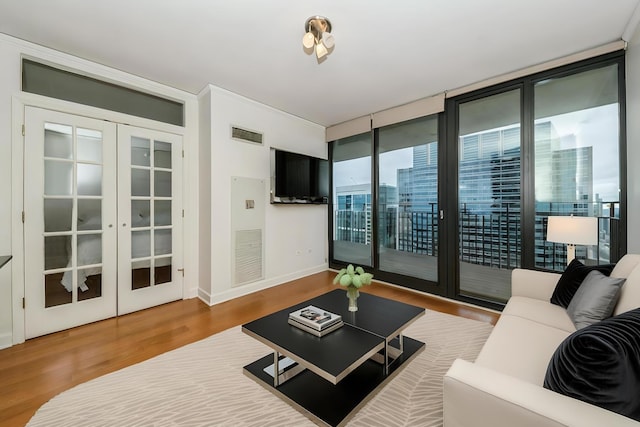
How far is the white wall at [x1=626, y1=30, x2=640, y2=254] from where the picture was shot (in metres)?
2.03

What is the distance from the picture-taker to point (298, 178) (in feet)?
12.9

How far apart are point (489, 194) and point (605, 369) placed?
2569 mm

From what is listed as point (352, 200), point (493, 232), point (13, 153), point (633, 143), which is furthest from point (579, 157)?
point (13, 153)

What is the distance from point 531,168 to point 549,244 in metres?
0.80

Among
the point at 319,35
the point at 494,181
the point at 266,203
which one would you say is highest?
the point at 319,35

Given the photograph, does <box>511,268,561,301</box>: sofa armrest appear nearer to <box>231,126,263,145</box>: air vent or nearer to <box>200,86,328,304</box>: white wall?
<box>200,86,328,304</box>: white wall

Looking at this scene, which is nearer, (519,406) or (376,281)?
(519,406)

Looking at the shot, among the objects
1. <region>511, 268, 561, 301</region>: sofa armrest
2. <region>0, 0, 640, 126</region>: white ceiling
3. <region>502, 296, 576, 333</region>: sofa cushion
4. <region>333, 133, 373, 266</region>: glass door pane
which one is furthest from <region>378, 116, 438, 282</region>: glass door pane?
<region>502, 296, 576, 333</region>: sofa cushion

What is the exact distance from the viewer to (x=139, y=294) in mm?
2932

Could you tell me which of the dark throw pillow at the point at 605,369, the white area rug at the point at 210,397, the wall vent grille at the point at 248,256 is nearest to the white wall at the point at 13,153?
the white area rug at the point at 210,397

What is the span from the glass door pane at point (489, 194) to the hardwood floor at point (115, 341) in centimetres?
44

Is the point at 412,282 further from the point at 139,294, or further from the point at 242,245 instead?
the point at 139,294

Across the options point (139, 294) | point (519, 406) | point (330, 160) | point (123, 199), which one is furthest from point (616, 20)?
point (139, 294)

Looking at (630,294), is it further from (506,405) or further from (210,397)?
(210,397)
